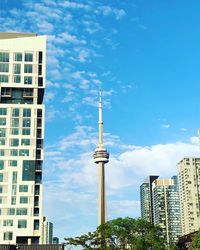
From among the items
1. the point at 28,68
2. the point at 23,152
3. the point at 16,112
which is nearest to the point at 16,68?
the point at 28,68

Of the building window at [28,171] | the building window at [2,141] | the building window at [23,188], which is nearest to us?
the building window at [23,188]

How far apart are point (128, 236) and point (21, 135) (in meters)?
46.8

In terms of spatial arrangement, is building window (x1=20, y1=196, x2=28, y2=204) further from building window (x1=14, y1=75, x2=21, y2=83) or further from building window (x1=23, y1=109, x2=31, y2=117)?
building window (x1=14, y1=75, x2=21, y2=83)

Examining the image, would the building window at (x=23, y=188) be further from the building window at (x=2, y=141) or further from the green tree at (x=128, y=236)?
the green tree at (x=128, y=236)

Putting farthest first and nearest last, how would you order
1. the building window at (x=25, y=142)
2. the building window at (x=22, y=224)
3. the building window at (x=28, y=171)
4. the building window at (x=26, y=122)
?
the building window at (x=26, y=122) < the building window at (x=25, y=142) < the building window at (x=28, y=171) < the building window at (x=22, y=224)

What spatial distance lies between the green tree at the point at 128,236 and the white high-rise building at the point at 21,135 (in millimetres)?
29307

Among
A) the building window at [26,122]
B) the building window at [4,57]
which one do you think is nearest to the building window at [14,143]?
the building window at [26,122]

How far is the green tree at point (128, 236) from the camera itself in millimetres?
83625

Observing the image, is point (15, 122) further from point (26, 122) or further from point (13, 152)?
point (13, 152)

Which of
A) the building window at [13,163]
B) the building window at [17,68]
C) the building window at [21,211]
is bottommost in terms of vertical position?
the building window at [21,211]

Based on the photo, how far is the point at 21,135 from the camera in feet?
394

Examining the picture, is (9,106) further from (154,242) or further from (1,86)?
(154,242)

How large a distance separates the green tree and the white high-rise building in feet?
96.2

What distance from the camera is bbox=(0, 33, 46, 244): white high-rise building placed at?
370 feet
